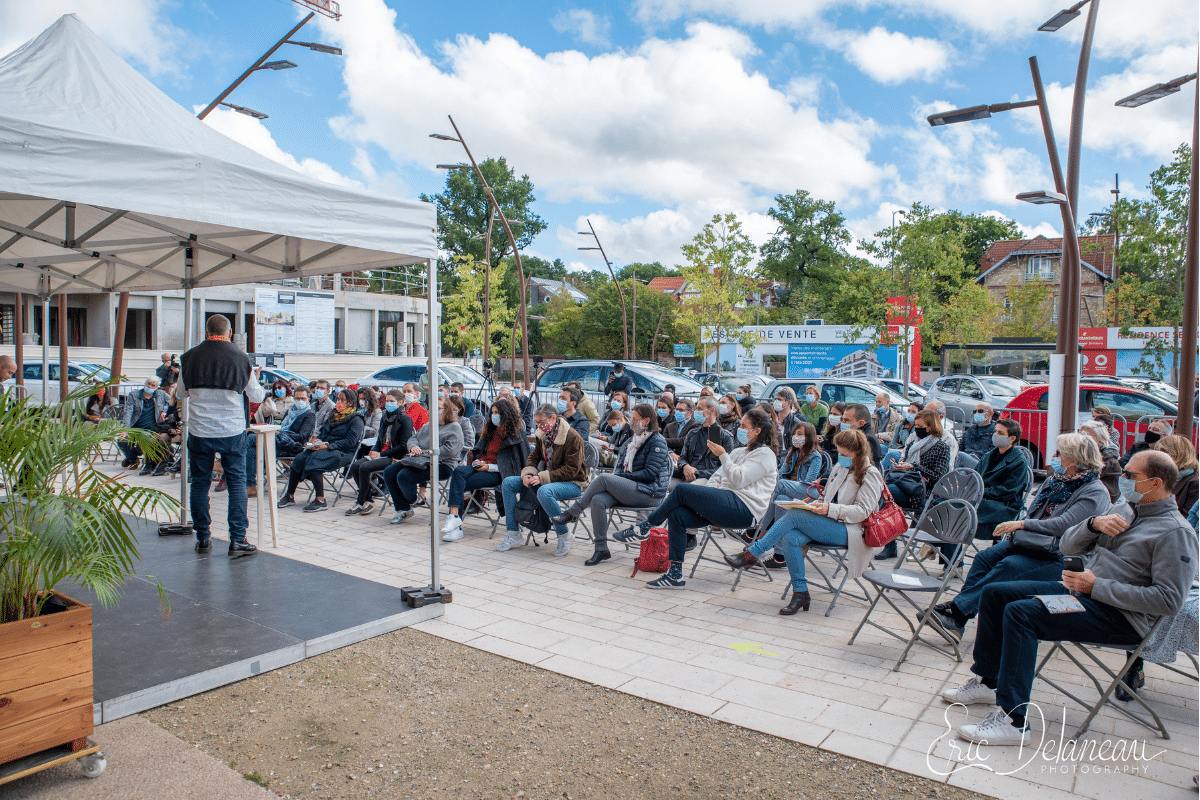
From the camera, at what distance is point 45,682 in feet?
10.3

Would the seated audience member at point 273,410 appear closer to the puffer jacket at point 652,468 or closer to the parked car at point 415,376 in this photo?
the puffer jacket at point 652,468

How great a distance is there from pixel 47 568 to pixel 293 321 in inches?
1249

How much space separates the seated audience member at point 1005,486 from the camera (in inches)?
253

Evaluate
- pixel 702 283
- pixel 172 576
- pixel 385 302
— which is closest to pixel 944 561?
pixel 172 576

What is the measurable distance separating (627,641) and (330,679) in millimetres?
1818

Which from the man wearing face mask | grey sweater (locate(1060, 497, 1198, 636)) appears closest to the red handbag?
grey sweater (locate(1060, 497, 1198, 636))

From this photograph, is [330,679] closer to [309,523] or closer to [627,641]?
[627,641]

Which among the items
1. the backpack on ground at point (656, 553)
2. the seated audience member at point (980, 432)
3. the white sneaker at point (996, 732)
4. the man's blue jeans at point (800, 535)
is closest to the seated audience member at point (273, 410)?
the backpack on ground at point (656, 553)

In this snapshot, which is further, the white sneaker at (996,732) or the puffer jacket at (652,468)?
the puffer jacket at (652,468)

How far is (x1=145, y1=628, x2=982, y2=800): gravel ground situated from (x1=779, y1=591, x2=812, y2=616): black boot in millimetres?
1861

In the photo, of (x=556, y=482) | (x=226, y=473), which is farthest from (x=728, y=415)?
(x=226, y=473)

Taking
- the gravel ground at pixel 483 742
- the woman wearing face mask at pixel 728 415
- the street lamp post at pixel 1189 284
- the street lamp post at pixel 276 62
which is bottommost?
the gravel ground at pixel 483 742

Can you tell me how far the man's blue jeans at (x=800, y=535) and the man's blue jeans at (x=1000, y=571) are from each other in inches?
36.4

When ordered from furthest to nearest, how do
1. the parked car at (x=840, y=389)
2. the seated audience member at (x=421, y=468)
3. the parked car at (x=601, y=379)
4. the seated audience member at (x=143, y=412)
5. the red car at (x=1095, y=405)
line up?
the parked car at (x=601, y=379) → the parked car at (x=840, y=389) → the red car at (x=1095, y=405) → the seated audience member at (x=143, y=412) → the seated audience member at (x=421, y=468)
